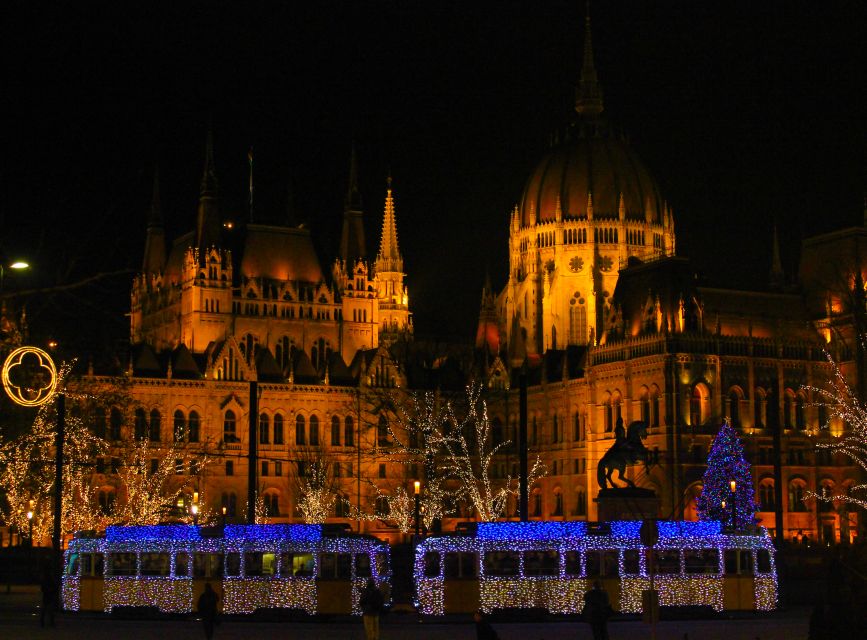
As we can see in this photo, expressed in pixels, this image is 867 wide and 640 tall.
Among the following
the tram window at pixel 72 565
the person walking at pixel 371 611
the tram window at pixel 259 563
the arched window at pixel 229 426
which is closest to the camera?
the person walking at pixel 371 611

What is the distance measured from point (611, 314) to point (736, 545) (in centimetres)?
7504

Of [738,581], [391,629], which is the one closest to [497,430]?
[738,581]

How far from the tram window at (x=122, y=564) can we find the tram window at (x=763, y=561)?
66.4ft

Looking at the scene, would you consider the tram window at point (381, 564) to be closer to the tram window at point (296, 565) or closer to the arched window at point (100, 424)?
the tram window at point (296, 565)

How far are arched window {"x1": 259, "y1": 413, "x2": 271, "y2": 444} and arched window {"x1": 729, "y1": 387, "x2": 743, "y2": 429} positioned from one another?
119ft

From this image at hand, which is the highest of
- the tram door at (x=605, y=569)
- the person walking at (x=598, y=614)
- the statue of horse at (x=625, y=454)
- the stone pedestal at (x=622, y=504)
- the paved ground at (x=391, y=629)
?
the statue of horse at (x=625, y=454)

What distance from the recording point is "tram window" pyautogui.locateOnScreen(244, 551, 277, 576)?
54844 millimetres

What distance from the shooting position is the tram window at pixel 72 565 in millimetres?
57125

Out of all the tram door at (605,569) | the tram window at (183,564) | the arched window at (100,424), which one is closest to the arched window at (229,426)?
the arched window at (100,424)

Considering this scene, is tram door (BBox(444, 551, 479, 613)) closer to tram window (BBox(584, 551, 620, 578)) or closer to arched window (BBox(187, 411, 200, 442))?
tram window (BBox(584, 551, 620, 578))

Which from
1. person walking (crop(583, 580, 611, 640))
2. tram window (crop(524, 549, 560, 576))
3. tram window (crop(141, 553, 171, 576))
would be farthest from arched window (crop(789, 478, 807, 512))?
person walking (crop(583, 580, 611, 640))

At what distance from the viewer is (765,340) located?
123250 millimetres

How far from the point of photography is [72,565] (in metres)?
57.4

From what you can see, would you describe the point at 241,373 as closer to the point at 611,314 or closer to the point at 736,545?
the point at 611,314
